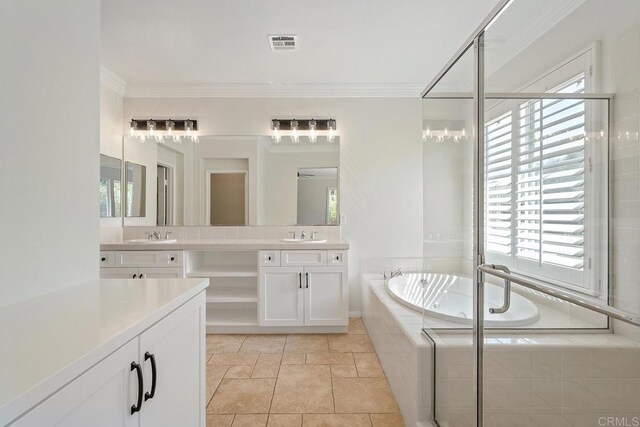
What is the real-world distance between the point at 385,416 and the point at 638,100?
185cm

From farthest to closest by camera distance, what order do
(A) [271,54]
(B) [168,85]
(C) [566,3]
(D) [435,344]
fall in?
(B) [168,85]
(A) [271,54]
(D) [435,344]
(C) [566,3]

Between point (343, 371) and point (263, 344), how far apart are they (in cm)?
84

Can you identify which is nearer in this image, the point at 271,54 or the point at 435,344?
the point at 435,344

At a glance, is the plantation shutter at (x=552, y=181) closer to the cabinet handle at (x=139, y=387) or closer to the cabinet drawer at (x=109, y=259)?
the cabinet handle at (x=139, y=387)

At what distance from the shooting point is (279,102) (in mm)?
3531

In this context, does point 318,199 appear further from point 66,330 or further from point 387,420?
point 66,330

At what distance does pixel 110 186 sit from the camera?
3309 mm

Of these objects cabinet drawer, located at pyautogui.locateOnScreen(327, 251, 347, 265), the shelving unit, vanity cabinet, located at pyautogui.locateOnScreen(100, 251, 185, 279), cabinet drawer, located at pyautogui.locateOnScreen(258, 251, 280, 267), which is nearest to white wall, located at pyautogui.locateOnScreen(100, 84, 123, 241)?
vanity cabinet, located at pyautogui.locateOnScreen(100, 251, 185, 279)

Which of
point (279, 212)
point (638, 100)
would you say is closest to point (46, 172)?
point (638, 100)

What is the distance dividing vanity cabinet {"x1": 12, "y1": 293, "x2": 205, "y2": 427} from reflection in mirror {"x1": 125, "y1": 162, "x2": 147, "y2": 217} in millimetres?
2767

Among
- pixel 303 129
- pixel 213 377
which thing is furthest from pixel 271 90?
pixel 213 377

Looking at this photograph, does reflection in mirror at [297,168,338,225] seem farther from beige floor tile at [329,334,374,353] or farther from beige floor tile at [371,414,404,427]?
beige floor tile at [371,414,404,427]

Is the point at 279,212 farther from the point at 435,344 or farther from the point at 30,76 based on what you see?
the point at 30,76

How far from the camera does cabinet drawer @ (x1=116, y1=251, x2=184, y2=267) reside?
2.93 m
